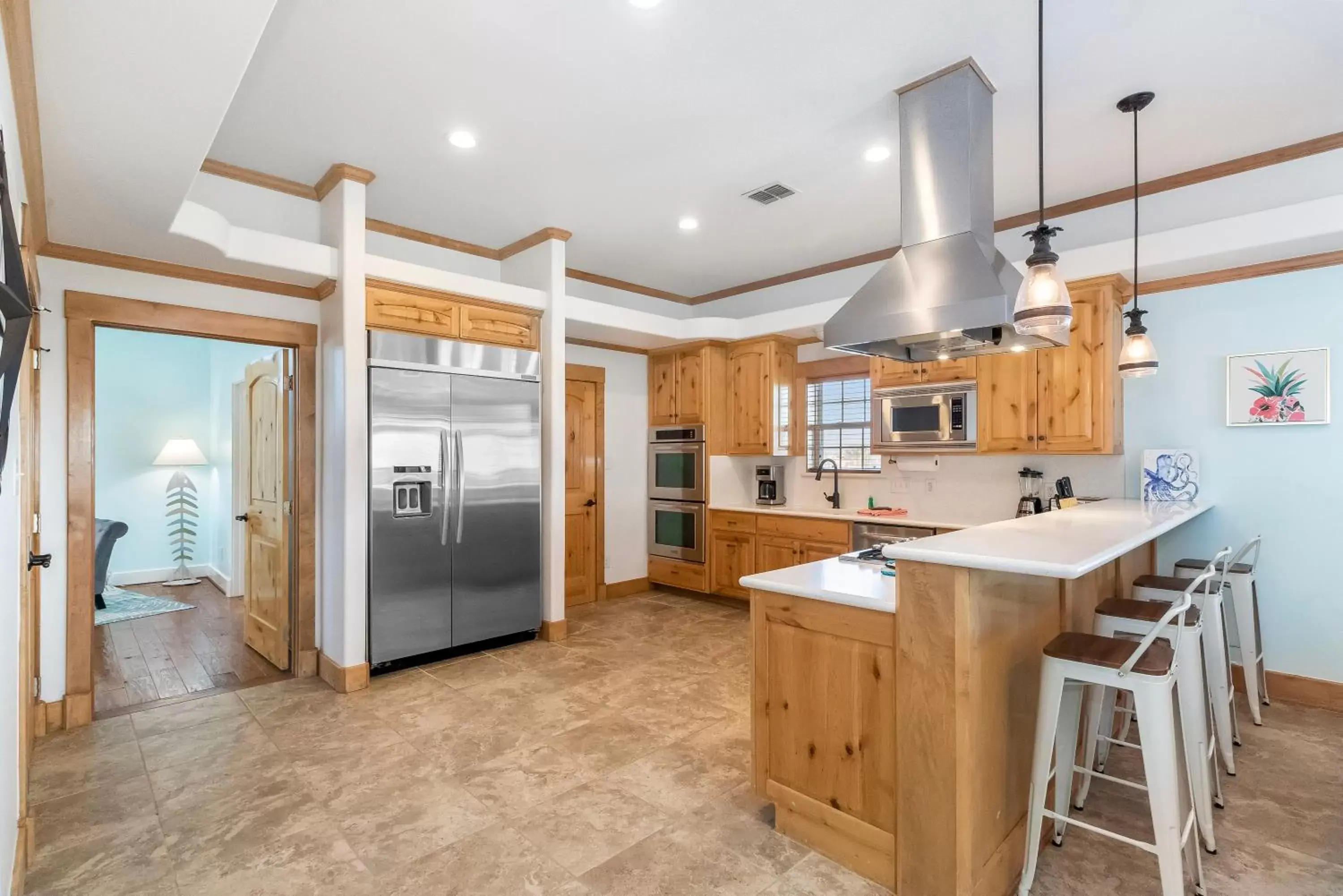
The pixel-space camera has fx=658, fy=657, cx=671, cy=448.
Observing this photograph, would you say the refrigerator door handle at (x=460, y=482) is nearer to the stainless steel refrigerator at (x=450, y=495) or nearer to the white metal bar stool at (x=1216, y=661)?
the stainless steel refrigerator at (x=450, y=495)

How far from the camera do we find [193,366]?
23.2 ft

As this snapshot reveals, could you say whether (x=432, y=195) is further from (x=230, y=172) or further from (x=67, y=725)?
(x=67, y=725)

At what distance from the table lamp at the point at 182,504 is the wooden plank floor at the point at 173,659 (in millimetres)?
1572

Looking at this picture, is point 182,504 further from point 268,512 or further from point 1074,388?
point 1074,388

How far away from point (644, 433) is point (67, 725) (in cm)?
440

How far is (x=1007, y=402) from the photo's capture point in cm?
419

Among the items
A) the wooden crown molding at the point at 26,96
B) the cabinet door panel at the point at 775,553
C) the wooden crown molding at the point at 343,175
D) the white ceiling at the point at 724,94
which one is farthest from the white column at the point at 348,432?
the cabinet door panel at the point at 775,553

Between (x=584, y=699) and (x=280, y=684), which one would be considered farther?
(x=280, y=684)

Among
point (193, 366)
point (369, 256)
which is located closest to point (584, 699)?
point (369, 256)

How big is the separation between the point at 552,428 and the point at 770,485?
214cm

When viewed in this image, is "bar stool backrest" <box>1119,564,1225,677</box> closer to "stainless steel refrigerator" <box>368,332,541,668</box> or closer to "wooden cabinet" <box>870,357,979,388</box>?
"wooden cabinet" <box>870,357,979,388</box>

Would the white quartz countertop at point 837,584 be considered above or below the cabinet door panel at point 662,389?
below

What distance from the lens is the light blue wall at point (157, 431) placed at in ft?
21.6

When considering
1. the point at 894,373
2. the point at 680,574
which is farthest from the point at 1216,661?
the point at 680,574
